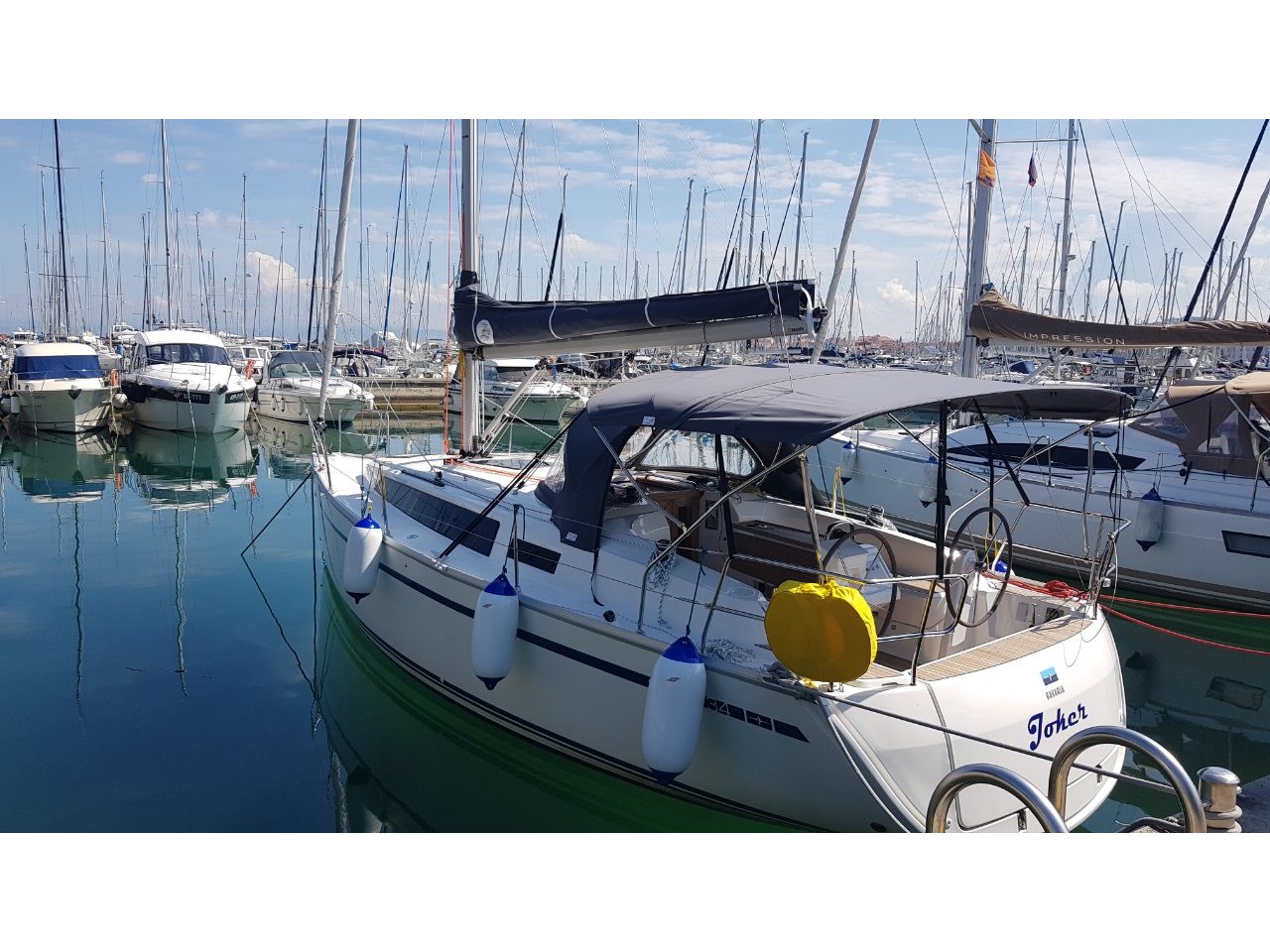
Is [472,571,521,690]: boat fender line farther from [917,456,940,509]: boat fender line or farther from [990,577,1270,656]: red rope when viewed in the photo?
[917,456,940,509]: boat fender line

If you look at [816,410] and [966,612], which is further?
[966,612]

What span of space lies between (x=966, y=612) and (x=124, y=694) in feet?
22.2

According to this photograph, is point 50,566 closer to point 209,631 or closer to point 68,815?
point 209,631

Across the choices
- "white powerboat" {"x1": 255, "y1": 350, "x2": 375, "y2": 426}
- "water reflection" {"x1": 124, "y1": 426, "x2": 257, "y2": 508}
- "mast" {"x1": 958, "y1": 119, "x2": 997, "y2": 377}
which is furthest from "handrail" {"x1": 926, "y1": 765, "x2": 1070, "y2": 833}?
"white powerboat" {"x1": 255, "y1": 350, "x2": 375, "y2": 426}

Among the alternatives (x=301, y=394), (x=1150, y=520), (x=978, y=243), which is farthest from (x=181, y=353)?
(x=1150, y=520)

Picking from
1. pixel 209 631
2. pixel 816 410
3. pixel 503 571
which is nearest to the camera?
pixel 816 410

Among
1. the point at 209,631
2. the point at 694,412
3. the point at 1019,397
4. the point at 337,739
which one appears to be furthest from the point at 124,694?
the point at 1019,397

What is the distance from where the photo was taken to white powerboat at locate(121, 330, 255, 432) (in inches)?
899

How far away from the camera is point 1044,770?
15.6 feet

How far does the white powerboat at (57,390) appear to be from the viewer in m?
22.6

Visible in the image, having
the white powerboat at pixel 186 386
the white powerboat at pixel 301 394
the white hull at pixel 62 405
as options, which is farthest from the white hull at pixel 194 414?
the white powerboat at pixel 301 394

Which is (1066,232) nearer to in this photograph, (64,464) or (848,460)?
(848,460)

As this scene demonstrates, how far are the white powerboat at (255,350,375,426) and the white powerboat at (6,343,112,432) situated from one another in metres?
4.44

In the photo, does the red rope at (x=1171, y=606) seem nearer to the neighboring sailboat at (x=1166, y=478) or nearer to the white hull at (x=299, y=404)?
the neighboring sailboat at (x=1166, y=478)
